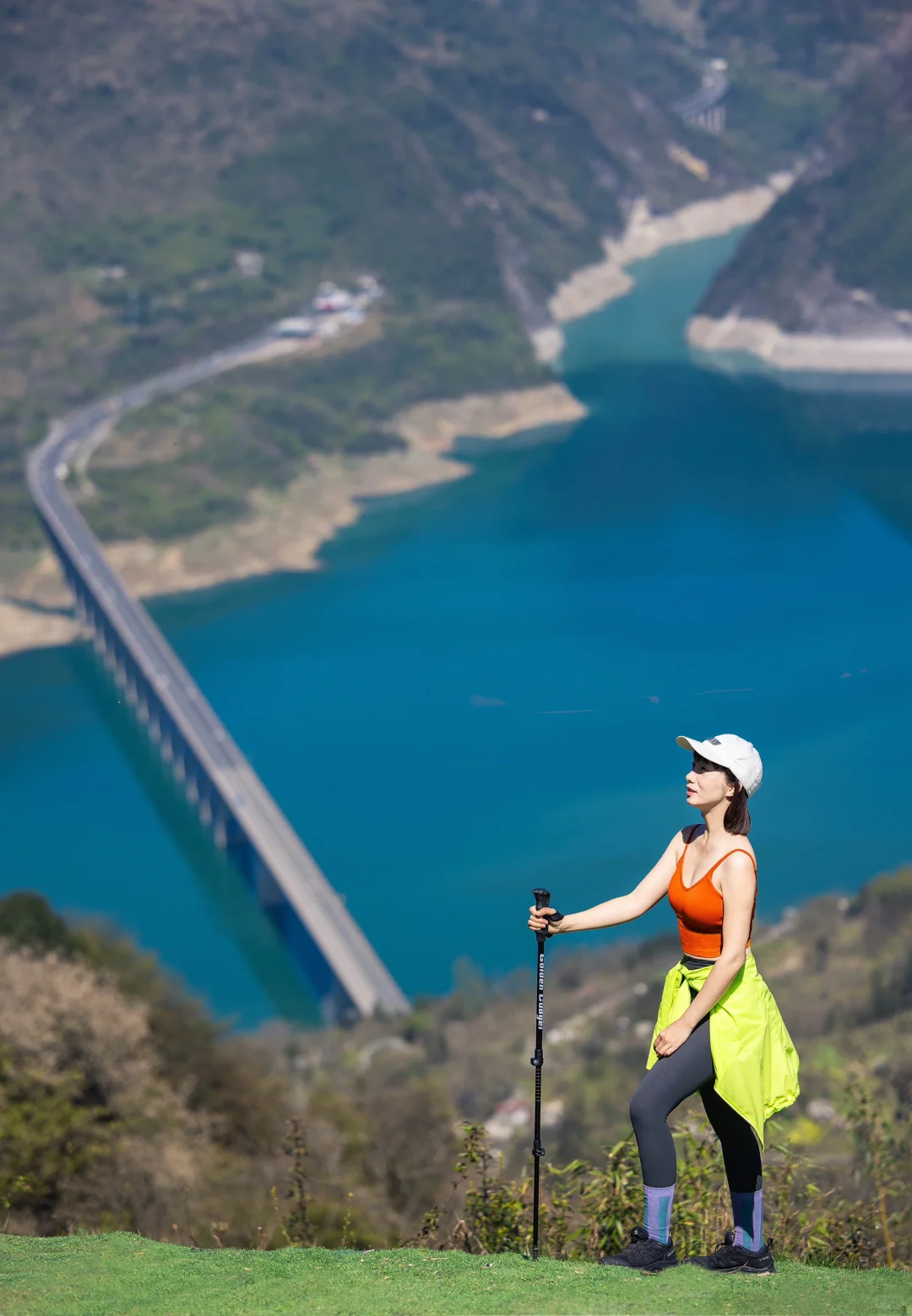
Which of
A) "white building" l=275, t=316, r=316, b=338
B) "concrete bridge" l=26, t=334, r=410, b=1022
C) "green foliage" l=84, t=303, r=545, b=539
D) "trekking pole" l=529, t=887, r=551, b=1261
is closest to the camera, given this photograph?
"trekking pole" l=529, t=887, r=551, b=1261

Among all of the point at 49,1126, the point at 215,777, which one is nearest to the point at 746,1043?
the point at 49,1126

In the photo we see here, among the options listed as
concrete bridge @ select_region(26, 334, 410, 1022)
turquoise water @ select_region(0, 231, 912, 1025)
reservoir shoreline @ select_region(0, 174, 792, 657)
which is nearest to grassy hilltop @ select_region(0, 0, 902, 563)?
reservoir shoreline @ select_region(0, 174, 792, 657)

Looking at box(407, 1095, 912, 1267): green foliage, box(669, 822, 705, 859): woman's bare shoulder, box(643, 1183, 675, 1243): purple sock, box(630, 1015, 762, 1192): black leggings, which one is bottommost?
box(407, 1095, 912, 1267): green foliage

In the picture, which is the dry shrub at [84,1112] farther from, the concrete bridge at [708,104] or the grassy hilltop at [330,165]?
the concrete bridge at [708,104]

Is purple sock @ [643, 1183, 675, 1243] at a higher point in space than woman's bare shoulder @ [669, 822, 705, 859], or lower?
lower

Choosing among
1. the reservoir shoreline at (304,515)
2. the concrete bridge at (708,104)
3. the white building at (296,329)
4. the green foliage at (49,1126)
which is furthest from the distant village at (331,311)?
the green foliage at (49,1126)

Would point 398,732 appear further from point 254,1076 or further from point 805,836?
point 254,1076

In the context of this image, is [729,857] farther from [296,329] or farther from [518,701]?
[296,329]

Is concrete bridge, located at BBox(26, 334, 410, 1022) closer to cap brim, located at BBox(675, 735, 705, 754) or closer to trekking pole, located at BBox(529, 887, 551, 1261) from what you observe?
trekking pole, located at BBox(529, 887, 551, 1261)
